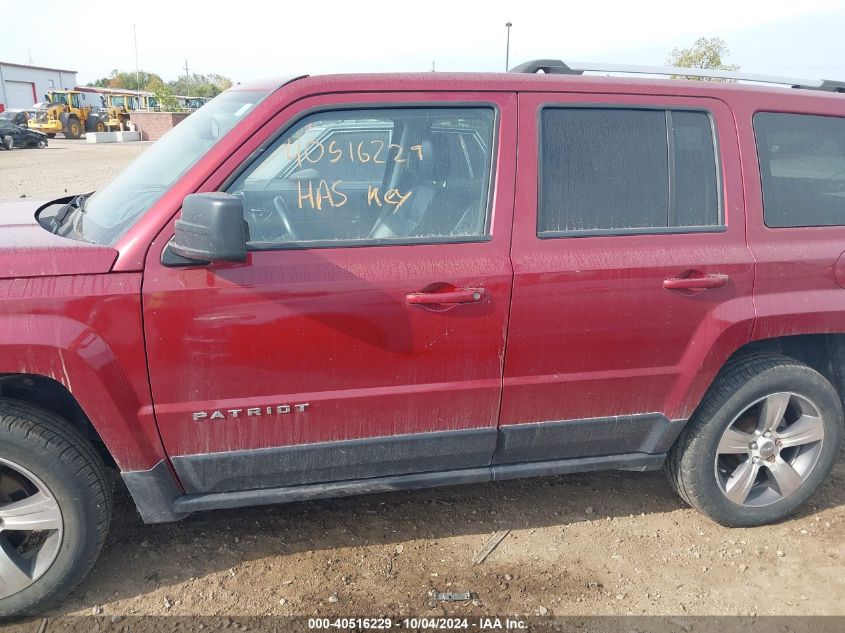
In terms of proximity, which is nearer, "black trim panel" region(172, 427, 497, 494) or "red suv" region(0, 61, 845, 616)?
"red suv" region(0, 61, 845, 616)

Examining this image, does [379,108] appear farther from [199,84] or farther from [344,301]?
[199,84]

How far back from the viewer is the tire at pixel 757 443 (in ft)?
9.66

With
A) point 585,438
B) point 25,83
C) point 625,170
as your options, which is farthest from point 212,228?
point 25,83

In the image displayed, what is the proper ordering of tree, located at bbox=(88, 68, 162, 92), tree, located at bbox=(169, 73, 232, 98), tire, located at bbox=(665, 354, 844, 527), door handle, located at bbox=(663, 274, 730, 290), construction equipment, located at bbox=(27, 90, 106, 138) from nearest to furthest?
door handle, located at bbox=(663, 274, 730, 290) < tire, located at bbox=(665, 354, 844, 527) < construction equipment, located at bbox=(27, 90, 106, 138) < tree, located at bbox=(169, 73, 232, 98) < tree, located at bbox=(88, 68, 162, 92)

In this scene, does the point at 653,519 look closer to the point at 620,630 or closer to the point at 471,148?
the point at 620,630

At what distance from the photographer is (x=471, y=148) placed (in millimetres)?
2543

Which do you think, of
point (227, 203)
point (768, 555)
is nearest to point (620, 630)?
point (768, 555)

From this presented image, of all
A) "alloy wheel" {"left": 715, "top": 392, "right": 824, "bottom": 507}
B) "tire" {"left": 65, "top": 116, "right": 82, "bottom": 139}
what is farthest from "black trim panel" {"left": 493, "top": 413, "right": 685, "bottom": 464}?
"tire" {"left": 65, "top": 116, "right": 82, "bottom": 139}

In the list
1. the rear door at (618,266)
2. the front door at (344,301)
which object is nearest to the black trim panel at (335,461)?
the front door at (344,301)

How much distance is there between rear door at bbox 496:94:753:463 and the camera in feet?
8.45

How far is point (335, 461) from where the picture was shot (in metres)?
2.60

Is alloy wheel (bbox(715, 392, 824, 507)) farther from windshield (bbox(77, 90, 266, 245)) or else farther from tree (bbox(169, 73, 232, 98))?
tree (bbox(169, 73, 232, 98))

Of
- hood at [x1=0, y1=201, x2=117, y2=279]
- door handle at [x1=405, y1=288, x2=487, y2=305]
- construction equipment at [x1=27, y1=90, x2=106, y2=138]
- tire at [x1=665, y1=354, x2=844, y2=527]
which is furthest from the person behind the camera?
construction equipment at [x1=27, y1=90, x2=106, y2=138]

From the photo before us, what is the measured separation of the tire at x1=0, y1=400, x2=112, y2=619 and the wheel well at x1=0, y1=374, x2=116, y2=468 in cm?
8
